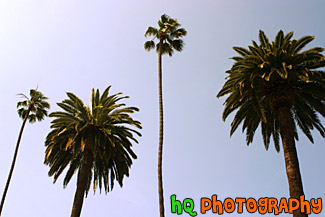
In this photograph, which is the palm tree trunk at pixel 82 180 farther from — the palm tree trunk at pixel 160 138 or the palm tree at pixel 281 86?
the palm tree at pixel 281 86

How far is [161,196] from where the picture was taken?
2256 centimetres

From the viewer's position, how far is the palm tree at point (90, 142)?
2641 centimetres

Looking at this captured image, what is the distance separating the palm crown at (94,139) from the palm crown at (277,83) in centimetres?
900

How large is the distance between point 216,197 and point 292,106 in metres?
8.71

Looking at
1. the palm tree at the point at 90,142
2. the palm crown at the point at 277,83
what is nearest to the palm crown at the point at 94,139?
the palm tree at the point at 90,142

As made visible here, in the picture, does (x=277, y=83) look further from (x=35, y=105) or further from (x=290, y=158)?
(x=35, y=105)

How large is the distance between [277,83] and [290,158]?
5258 mm

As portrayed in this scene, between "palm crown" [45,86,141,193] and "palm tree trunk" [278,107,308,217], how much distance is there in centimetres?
1216

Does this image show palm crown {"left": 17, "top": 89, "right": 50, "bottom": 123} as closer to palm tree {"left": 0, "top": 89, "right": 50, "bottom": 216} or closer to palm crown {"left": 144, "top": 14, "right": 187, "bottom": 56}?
palm tree {"left": 0, "top": 89, "right": 50, "bottom": 216}

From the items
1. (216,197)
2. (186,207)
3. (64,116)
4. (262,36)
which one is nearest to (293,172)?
(216,197)

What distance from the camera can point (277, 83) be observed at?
22.0m

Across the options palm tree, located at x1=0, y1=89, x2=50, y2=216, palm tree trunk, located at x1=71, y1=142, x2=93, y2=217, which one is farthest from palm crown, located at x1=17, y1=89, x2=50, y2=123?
palm tree trunk, located at x1=71, y1=142, x2=93, y2=217

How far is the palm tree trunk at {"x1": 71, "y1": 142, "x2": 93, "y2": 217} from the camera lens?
24.8 metres

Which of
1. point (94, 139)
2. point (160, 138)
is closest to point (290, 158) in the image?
A: point (160, 138)
